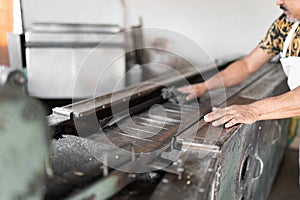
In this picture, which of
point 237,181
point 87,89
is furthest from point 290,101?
point 87,89

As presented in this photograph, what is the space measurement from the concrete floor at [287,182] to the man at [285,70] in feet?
3.45

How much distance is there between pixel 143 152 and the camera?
1.01 m

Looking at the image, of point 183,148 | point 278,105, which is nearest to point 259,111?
point 278,105

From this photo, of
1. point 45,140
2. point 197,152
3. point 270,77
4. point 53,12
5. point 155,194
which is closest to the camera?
point 45,140

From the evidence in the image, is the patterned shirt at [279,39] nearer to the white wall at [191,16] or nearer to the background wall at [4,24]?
the white wall at [191,16]

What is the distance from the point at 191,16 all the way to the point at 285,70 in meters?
2.05

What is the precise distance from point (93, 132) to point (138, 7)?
2869 mm

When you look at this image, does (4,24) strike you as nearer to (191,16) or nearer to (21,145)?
(191,16)

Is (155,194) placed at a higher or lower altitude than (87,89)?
higher

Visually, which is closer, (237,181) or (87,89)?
(237,181)

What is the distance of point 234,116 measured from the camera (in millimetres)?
1194

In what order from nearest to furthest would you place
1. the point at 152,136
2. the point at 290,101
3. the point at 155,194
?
the point at 155,194
the point at 152,136
the point at 290,101

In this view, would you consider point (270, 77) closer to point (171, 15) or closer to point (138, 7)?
point (171, 15)

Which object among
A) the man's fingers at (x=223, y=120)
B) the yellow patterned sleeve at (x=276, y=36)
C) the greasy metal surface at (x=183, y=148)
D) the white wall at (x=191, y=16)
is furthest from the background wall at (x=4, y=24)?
the man's fingers at (x=223, y=120)
